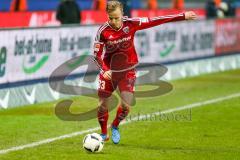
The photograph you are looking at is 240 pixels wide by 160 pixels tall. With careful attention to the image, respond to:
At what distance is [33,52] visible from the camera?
1670 cm

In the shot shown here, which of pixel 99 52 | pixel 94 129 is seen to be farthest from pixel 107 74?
pixel 94 129

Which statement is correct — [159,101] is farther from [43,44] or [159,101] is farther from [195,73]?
[195,73]

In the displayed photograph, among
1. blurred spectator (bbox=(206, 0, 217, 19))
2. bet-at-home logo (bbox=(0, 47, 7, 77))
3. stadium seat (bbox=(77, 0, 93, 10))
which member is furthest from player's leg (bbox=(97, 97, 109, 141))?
stadium seat (bbox=(77, 0, 93, 10))

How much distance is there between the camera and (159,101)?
17.4 meters

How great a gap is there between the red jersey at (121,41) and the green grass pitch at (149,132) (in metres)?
1.18

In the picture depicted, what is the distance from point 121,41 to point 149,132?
1939mm

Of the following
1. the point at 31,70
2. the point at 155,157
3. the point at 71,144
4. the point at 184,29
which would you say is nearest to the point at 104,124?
the point at 71,144

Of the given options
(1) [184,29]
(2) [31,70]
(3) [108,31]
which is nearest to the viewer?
(3) [108,31]

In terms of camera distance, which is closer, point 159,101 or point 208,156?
point 208,156

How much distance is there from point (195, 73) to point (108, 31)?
11.7 metres

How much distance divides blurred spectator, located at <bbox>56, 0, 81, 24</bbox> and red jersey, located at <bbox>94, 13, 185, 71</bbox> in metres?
9.25

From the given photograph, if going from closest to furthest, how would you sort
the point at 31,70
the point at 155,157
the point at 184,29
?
1. the point at 155,157
2. the point at 31,70
3. the point at 184,29

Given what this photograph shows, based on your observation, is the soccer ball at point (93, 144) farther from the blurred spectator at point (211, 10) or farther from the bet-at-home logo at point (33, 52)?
the blurred spectator at point (211, 10)

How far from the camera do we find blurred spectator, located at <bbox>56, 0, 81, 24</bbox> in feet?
69.6
